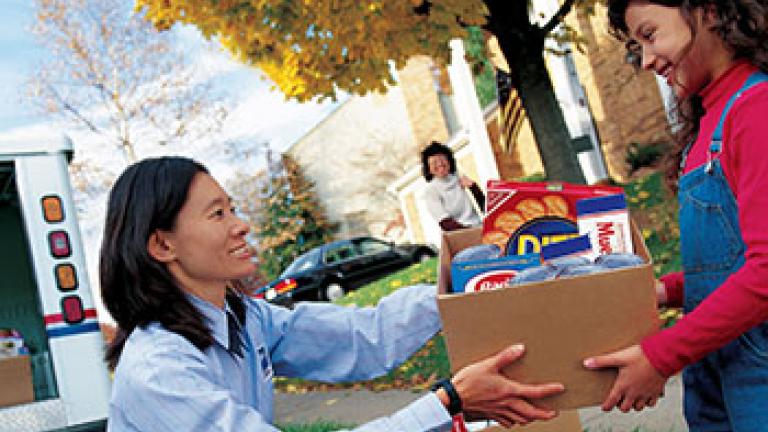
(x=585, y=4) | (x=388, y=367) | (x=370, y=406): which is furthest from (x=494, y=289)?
(x=585, y=4)

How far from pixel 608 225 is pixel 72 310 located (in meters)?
3.45

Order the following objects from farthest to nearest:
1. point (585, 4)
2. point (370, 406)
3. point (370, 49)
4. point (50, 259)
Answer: point (585, 4) → point (370, 49) → point (370, 406) → point (50, 259)

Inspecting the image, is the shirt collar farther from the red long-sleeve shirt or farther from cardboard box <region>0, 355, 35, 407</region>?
cardboard box <region>0, 355, 35, 407</region>

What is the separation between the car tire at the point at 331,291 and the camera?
15625mm

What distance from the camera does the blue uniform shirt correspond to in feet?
5.07

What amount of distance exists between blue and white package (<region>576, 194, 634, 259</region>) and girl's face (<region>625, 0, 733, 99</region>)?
0.30 m

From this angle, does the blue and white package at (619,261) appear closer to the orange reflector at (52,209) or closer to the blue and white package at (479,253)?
the blue and white package at (479,253)

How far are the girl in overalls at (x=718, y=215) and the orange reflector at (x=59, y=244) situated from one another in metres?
3.57

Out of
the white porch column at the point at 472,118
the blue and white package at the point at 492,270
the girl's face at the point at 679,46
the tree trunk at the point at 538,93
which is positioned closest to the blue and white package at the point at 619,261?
the blue and white package at the point at 492,270

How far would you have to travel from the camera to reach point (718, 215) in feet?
4.97

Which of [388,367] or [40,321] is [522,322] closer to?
[388,367]

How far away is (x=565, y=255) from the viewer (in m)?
1.63

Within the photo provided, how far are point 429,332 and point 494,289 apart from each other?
0.66 m

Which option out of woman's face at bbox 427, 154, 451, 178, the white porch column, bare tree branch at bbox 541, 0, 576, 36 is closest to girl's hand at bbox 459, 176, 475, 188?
woman's face at bbox 427, 154, 451, 178
